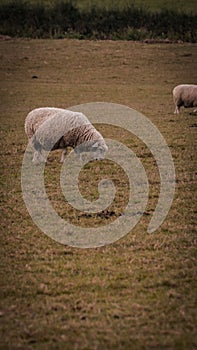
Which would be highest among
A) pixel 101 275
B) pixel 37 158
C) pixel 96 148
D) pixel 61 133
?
pixel 61 133

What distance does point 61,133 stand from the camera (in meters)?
10.6

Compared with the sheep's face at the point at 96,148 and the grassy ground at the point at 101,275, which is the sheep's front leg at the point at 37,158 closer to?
the grassy ground at the point at 101,275

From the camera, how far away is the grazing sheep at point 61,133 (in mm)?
10555

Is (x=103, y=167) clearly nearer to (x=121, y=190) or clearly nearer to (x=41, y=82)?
(x=121, y=190)

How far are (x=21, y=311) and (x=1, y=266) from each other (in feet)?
3.88

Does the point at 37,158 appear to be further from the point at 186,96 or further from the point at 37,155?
the point at 186,96

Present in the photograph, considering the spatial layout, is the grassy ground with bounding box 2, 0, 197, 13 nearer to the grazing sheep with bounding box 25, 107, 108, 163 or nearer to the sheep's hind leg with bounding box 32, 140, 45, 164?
the grazing sheep with bounding box 25, 107, 108, 163

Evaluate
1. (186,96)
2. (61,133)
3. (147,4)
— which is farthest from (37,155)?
(147,4)

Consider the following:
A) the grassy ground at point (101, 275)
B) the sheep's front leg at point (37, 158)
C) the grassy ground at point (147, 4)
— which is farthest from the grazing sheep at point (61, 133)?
the grassy ground at point (147, 4)

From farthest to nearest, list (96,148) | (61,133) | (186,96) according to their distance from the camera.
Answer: (186,96) → (96,148) → (61,133)

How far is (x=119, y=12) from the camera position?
38.0 metres

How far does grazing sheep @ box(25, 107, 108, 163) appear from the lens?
10555 mm

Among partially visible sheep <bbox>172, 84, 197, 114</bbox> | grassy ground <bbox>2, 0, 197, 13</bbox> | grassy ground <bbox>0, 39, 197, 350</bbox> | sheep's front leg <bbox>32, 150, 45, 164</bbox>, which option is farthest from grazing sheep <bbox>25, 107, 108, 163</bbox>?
grassy ground <bbox>2, 0, 197, 13</bbox>

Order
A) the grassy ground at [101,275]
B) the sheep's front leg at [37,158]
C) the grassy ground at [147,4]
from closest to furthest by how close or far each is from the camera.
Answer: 1. the grassy ground at [101,275]
2. the sheep's front leg at [37,158]
3. the grassy ground at [147,4]
